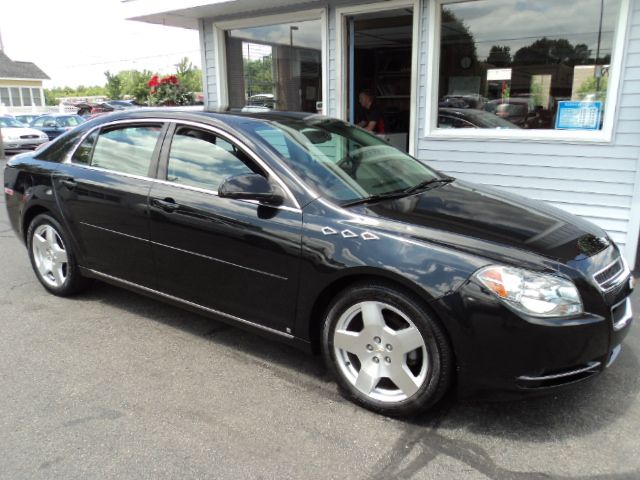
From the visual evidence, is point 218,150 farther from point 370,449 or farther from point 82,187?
point 370,449

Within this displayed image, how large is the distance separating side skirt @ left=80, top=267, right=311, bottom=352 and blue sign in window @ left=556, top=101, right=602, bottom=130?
4345mm

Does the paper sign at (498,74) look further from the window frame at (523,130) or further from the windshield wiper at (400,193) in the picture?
the windshield wiper at (400,193)

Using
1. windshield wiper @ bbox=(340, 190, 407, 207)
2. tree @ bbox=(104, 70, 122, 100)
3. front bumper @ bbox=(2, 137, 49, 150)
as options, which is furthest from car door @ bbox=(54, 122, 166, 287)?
tree @ bbox=(104, 70, 122, 100)

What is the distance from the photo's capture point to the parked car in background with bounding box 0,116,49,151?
18.9 metres

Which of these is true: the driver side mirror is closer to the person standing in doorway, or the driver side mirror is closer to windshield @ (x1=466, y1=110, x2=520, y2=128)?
windshield @ (x1=466, y1=110, x2=520, y2=128)

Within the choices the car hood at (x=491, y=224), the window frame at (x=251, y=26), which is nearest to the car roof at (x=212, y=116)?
the car hood at (x=491, y=224)

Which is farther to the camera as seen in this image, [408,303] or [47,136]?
[47,136]

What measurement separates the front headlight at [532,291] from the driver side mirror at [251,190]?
1.23m

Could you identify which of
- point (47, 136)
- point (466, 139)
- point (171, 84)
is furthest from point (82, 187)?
point (47, 136)

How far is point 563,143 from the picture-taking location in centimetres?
583

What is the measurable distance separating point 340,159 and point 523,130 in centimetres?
351

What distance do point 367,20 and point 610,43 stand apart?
3051 millimetres

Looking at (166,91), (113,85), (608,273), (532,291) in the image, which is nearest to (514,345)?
(532,291)

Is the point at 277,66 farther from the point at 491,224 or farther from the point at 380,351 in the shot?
the point at 380,351
